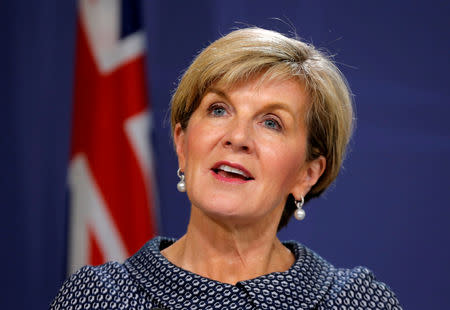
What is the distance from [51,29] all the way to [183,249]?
1460mm

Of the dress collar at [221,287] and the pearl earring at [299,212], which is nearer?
the dress collar at [221,287]

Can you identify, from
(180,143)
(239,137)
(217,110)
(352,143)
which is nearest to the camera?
(239,137)

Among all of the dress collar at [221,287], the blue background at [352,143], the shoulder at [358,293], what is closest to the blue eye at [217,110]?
the dress collar at [221,287]

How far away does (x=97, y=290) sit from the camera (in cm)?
177

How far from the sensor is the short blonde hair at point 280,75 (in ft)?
5.89

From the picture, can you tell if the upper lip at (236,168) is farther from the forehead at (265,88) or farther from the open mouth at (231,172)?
the forehead at (265,88)

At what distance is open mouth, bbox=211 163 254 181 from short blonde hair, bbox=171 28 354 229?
0.72ft

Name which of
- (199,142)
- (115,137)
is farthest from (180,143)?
(115,137)

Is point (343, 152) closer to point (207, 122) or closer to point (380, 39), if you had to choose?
point (207, 122)

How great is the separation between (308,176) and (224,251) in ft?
1.12

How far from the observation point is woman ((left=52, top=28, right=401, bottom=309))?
174cm

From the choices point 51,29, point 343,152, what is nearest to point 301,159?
point 343,152

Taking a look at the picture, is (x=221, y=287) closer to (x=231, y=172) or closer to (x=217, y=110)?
(x=231, y=172)

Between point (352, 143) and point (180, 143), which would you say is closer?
point (180, 143)
